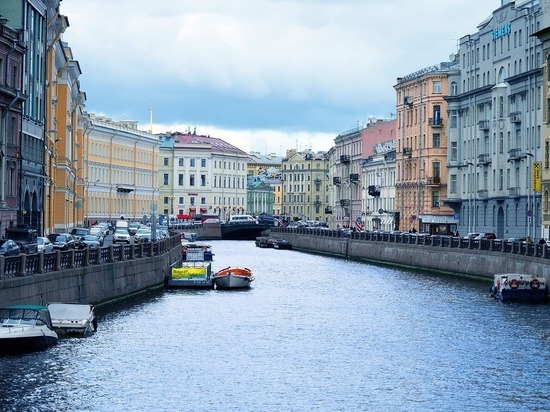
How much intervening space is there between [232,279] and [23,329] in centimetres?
3137

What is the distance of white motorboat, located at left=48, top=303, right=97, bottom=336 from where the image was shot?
42844 mm

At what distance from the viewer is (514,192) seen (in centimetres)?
9712

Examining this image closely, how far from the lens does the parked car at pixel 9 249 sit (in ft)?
149

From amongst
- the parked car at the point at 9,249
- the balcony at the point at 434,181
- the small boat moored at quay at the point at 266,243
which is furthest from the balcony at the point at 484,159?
the parked car at the point at 9,249

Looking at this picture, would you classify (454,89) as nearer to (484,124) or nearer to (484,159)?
(484,124)

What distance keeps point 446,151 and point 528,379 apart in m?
92.8

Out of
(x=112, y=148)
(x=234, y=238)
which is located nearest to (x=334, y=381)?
(x=112, y=148)

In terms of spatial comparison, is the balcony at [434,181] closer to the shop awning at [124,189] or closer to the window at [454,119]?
the window at [454,119]

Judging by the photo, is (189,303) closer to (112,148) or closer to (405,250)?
(405,250)

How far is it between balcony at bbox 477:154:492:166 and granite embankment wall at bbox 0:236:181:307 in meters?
37.6

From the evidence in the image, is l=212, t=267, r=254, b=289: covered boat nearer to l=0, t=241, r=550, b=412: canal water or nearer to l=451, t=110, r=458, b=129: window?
l=0, t=241, r=550, b=412: canal water

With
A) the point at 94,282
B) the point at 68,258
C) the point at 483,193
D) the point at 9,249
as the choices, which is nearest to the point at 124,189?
the point at 483,193

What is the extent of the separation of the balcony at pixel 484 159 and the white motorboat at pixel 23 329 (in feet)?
225

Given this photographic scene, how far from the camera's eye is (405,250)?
95750mm
